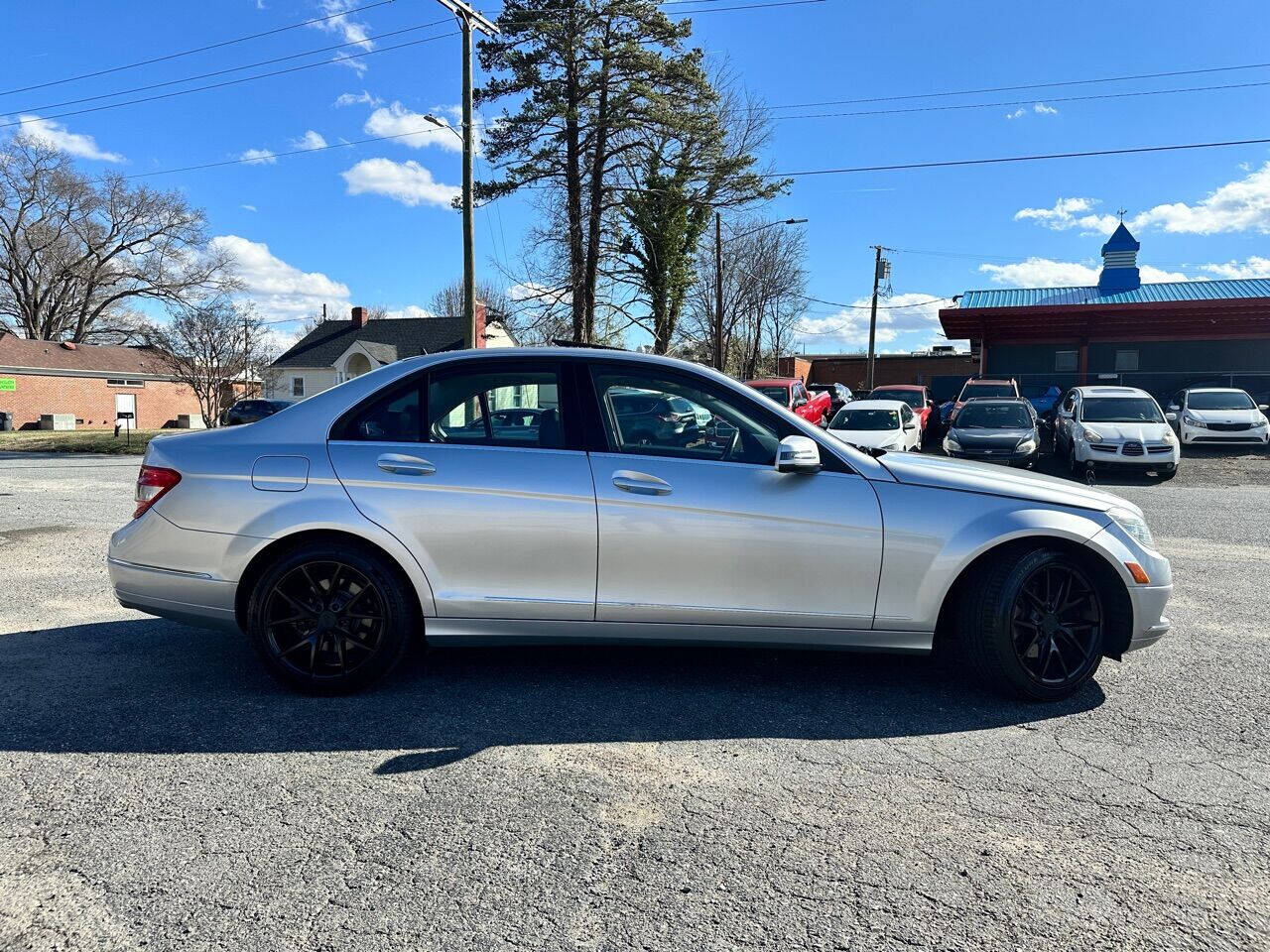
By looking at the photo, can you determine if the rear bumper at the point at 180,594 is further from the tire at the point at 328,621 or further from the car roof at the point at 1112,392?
the car roof at the point at 1112,392

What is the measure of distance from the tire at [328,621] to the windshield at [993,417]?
14447 millimetres

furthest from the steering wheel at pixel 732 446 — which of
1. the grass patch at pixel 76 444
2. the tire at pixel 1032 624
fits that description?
the grass patch at pixel 76 444

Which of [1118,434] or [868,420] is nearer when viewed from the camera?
[1118,434]

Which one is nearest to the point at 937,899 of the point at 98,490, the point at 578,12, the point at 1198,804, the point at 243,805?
the point at 1198,804

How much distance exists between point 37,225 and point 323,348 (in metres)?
21.8

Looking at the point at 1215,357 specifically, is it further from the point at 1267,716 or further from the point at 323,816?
the point at 323,816

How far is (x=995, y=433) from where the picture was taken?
51.2ft

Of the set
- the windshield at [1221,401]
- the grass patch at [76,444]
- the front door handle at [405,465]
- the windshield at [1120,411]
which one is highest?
the windshield at [1221,401]

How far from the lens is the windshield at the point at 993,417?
53.0 ft

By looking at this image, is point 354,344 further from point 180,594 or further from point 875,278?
point 180,594

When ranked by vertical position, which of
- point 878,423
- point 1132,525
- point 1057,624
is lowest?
point 1057,624

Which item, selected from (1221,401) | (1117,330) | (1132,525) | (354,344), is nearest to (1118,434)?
(1221,401)

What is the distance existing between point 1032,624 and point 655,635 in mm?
1759

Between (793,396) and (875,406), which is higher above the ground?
(793,396)
